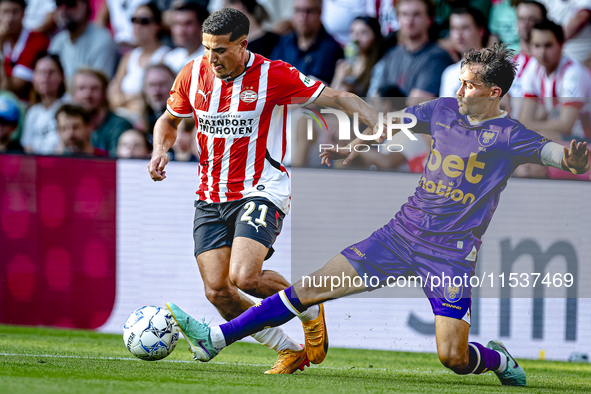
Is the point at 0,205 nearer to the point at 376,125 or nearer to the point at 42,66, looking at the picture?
the point at 42,66

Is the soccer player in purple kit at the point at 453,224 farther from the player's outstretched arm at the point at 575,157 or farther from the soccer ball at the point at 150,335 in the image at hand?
the soccer ball at the point at 150,335

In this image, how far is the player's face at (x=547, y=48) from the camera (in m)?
6.52

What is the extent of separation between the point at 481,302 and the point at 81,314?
3.56m

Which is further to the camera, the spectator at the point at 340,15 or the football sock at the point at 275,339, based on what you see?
the spectator at the point at 340,15

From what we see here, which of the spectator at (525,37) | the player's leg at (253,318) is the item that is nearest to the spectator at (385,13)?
the spectator at (525,37)

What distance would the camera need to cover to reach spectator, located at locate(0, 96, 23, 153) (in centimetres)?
816

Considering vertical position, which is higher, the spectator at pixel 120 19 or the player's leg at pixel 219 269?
the spectator at pixel 120 19

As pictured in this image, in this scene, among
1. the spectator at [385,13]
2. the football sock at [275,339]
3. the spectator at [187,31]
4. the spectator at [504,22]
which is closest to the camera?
the football sock at [275,339]

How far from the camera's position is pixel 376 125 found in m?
4.57

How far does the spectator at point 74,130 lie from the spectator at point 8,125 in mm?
730

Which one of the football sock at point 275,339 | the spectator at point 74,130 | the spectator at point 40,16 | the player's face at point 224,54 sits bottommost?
the football sock at point 275,339

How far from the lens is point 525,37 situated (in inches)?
270

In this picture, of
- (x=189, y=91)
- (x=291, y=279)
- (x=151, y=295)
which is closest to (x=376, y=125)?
(x=189, y=91)

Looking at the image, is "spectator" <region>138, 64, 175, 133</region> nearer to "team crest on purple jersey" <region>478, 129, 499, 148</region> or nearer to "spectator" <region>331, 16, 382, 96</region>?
"spectator" <region>331, 16, 382, 96</region>
